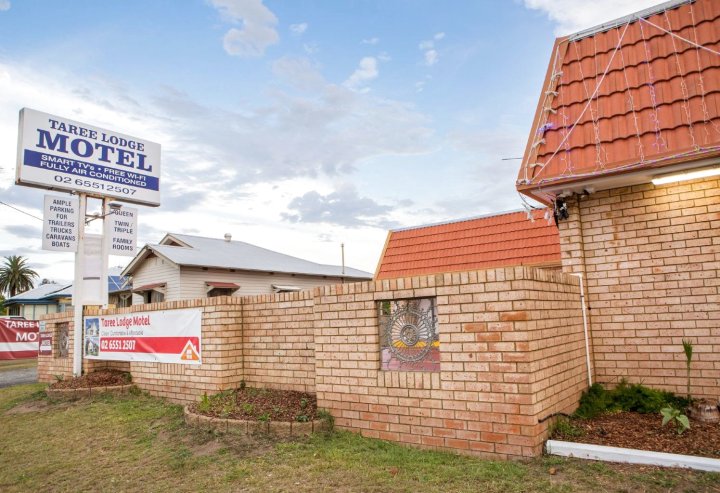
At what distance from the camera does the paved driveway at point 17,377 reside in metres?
14.0

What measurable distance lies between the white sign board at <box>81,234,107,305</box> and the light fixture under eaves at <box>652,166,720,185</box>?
37.8 feet

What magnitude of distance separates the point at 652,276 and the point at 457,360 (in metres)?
2.83

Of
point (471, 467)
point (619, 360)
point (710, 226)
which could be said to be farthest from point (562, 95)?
point (471, 467)

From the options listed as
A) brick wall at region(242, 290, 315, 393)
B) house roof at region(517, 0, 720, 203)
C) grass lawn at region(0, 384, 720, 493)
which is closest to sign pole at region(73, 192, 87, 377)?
grass lawn at region(0, 384, 720, 493)

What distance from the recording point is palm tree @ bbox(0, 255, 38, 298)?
5900cm

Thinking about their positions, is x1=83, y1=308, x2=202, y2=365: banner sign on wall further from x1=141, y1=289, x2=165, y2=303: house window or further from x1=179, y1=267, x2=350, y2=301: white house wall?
x1=141, y1=289, x2=165, y2=303: house window

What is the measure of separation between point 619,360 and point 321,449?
12.4ft

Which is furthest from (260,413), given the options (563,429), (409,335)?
(563,429)

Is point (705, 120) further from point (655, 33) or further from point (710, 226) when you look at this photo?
point (655, 33)

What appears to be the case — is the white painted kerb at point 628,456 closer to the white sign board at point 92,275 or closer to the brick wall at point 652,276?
the brick wall at point 652,276

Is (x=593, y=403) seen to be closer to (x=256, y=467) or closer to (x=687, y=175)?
(x=687, y=175)

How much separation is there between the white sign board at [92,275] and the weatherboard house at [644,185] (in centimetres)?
1011

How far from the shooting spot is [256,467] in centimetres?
500

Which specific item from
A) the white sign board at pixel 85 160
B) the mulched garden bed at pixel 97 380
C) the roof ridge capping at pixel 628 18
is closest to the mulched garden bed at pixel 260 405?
the mulched garden bed at pixel 97 380
